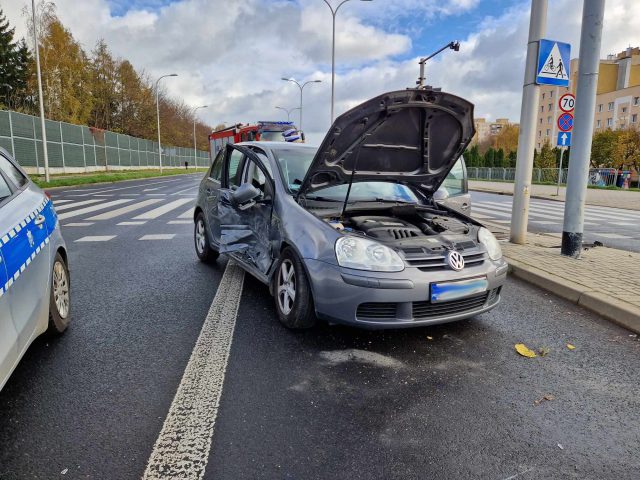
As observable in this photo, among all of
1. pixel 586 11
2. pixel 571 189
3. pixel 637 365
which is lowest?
pixel 637 365

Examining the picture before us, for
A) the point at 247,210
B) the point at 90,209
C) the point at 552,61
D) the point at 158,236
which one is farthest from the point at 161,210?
the point at 552,61

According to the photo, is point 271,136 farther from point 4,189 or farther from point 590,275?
point 4,189

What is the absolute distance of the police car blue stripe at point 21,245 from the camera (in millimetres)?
2447

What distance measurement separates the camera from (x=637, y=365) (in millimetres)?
3338

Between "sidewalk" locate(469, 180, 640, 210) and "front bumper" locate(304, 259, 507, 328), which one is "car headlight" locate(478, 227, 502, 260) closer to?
"front bumper" locate(304, 259, 507, 328)

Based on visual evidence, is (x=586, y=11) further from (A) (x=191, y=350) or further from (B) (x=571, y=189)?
(A) (x=191, y=350)

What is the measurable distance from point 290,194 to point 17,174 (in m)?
2.09

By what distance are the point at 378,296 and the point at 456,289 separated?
0.60 m

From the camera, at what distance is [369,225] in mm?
3881

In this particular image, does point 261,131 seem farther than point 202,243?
Yes

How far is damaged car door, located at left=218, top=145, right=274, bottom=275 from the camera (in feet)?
14.1

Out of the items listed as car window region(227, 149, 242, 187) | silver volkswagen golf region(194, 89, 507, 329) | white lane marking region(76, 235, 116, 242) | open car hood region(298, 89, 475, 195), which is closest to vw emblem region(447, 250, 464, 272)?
silver volkswagen golf region(194, 89, 507, 329)

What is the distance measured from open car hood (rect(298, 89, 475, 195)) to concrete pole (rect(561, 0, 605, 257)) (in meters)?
2.53

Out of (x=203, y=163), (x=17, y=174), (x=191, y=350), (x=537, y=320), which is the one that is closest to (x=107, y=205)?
(x=17, y=174)
